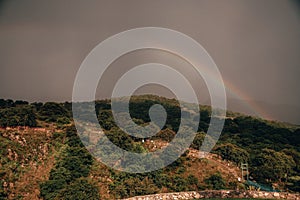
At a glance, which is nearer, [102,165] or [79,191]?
[79,191]

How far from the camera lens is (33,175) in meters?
50.0

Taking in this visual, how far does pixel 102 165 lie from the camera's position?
54.5 m

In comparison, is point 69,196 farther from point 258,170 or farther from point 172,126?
point 172,126

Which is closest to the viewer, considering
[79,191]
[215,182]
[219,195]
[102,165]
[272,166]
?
[79,191]

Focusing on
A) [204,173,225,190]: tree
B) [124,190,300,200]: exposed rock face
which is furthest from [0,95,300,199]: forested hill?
[124,190,300,200]: exposed rock face

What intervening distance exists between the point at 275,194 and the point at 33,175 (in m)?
30.3

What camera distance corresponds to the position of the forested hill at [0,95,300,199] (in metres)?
48.6

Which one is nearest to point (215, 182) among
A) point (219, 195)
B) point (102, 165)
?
point (219, 195)

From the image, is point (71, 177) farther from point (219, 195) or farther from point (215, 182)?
Result: point (215, 182)

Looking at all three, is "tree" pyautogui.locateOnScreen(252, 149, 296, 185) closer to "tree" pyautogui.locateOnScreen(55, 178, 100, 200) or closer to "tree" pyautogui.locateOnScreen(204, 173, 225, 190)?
"tree" pyautogui.locateOnScreen(204, 173, 225, 190)

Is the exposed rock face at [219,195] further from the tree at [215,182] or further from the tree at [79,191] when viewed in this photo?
the tree at [79,191]

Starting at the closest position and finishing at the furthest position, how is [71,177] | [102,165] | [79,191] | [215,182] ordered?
[79,191] → [71,177] → [215,182] → [102,165]

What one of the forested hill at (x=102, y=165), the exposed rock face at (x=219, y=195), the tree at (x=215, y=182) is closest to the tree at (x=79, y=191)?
the forested hill at (x=102, y=165)

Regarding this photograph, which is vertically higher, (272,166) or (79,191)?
(272,166)
